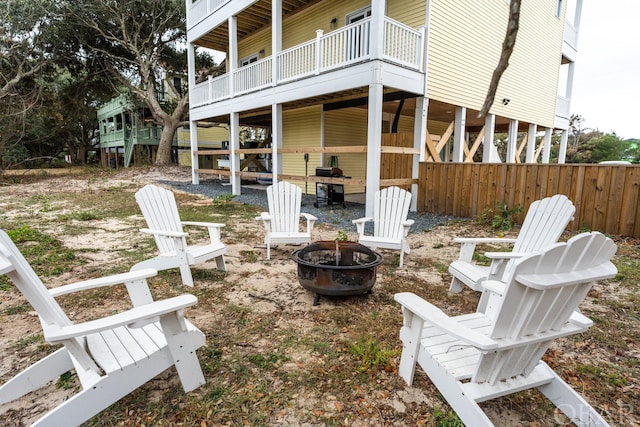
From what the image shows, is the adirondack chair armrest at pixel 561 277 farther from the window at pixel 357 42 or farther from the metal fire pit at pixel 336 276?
A: the window at pixel 357 42

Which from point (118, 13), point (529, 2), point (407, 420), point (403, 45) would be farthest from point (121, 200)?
point (529, 2)

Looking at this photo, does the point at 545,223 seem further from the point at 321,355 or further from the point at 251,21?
the point at 251,21

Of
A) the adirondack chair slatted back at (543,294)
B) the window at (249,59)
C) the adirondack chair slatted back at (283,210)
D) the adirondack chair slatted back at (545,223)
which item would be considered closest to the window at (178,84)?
the window at (249,59)

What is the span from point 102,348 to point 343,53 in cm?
742

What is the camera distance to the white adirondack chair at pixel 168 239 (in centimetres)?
358

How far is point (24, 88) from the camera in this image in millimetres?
18266

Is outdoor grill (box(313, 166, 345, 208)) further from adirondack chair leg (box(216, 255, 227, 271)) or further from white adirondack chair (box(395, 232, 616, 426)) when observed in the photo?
white adirondack chair (box(395, 232, 616, 426))

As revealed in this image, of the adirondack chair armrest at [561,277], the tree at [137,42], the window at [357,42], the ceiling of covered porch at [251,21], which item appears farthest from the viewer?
the tree at [137,42]

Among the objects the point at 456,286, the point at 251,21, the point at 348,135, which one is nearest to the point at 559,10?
the point at 348,135

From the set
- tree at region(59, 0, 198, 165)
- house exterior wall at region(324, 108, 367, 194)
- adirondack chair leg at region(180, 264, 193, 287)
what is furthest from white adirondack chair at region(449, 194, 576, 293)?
tree at region(59, 0, 198, 165)

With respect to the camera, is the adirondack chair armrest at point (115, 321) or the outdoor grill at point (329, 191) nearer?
the adirondack chair armrest at point (115, 321)

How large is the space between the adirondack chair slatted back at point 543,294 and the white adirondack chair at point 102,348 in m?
1.50

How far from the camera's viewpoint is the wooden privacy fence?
5.63 m

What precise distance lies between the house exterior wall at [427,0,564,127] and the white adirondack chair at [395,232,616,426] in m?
7.29
